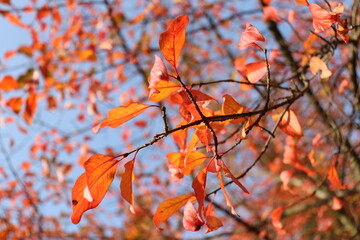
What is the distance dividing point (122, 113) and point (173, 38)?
20 centimetres

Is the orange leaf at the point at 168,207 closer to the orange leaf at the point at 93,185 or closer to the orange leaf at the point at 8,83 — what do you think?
the orange leaf at the point at 93,185

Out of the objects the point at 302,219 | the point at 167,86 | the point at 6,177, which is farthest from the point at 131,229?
the point at 167,86

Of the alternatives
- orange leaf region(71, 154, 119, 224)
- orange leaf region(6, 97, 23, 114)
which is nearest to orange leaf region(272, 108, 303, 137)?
orange leaf region(71, 154, 119, 224)

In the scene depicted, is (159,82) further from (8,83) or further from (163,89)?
(8,83)

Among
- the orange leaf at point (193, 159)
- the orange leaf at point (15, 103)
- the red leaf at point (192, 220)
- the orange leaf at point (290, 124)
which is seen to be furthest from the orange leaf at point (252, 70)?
the orange leaf at point (15, 103)

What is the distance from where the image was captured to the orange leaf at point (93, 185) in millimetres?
684

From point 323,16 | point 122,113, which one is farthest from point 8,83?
point 323,16

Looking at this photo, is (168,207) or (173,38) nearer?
(173,38)

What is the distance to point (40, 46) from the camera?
2277mm

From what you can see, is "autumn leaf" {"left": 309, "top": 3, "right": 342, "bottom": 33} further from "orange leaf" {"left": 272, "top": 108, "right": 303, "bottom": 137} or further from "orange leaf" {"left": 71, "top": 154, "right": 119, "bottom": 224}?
"orange leaf" {"left": 71, "top": 154, "right": 119, "bottom": 224}

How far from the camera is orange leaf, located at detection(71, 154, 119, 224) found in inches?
26.9

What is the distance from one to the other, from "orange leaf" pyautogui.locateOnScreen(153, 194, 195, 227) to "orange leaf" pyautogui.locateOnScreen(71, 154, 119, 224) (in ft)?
0.52

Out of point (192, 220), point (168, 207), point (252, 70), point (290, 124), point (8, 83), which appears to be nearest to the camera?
point (192, 220)

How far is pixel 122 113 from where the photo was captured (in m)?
0.72
